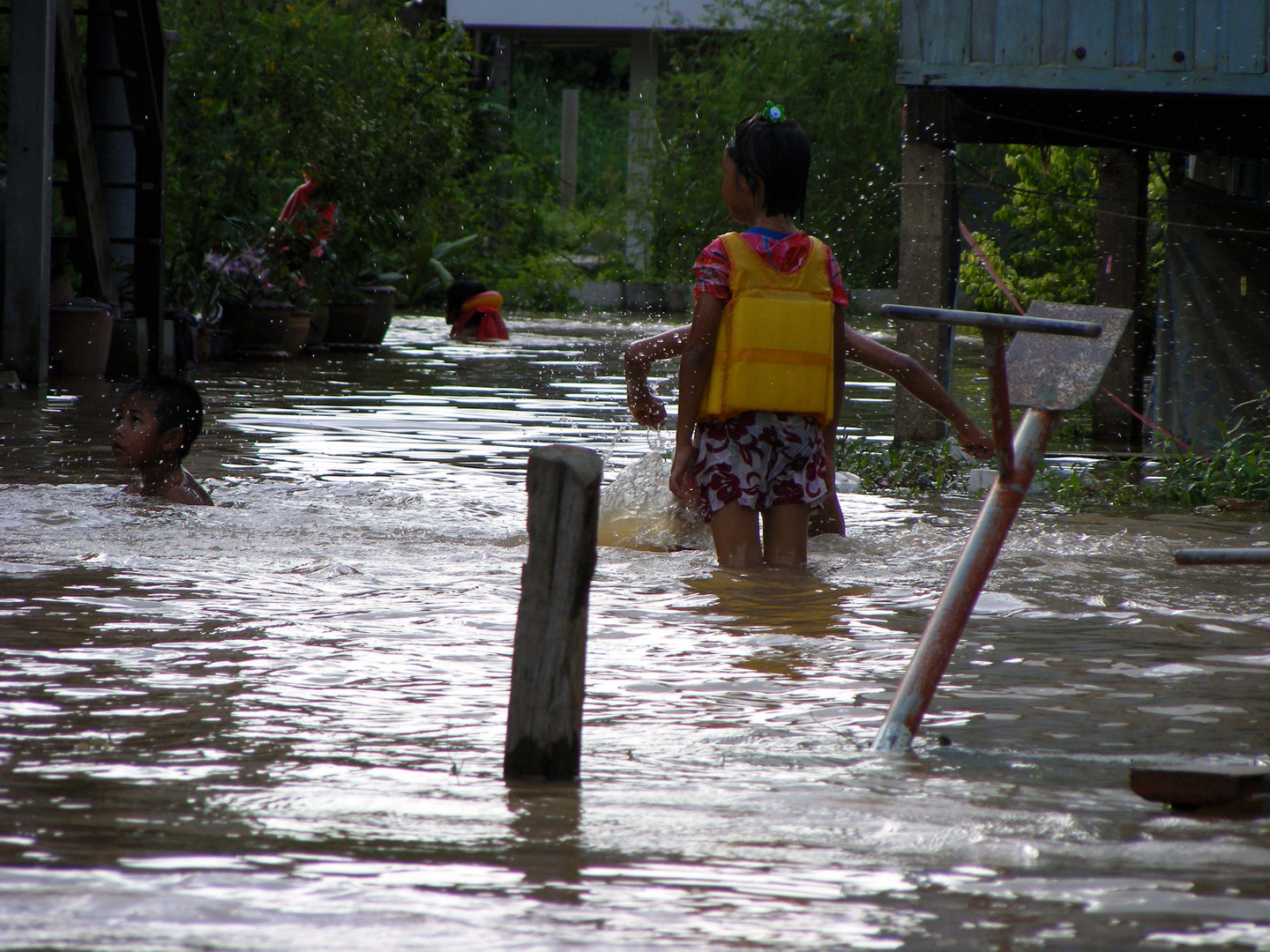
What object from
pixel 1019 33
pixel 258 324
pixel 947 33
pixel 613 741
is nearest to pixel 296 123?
pixel 258 324

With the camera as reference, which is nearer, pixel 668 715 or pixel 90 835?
pixel 90 835

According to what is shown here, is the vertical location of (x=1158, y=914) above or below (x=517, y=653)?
below

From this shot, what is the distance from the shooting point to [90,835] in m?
3.02

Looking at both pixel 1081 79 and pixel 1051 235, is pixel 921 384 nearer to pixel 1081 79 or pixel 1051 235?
pixel 1081 79

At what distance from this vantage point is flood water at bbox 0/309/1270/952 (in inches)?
106

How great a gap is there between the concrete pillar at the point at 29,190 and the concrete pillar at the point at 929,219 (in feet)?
19.4

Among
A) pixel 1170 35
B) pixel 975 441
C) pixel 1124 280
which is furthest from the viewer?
pixel 1124 280

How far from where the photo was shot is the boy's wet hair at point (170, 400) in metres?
7.38

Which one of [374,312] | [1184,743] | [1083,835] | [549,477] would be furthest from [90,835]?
[374,312]

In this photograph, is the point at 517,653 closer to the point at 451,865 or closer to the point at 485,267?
the point at 451,865

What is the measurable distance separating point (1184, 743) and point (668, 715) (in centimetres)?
121

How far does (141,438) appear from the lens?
7.38 m

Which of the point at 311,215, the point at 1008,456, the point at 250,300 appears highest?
the point at 311,215

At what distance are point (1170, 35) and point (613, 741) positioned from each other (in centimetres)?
728
